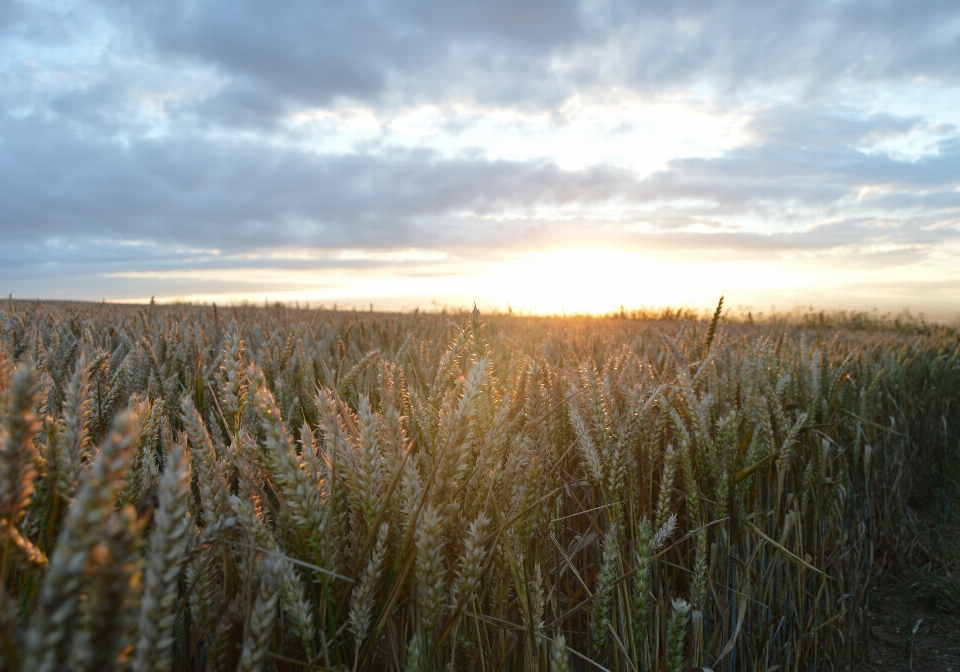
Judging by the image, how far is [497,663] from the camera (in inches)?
47.8

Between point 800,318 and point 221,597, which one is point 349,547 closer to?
point 221,597

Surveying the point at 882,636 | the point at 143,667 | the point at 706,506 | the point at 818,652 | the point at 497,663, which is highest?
the point at 143,667

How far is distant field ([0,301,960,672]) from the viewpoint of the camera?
1.80 ft

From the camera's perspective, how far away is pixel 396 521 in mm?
988

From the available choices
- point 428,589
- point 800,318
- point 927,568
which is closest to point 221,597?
point 428,589

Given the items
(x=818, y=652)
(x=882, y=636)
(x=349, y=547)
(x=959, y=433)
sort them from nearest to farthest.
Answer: (x=349, y=547), (x=818, y=652), (x=882, y=636), (x=959, y=433)

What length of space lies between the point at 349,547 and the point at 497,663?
0.48m

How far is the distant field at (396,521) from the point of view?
0.55m

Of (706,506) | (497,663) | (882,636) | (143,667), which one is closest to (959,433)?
(882,636)

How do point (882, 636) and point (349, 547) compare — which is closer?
point (349, 547)

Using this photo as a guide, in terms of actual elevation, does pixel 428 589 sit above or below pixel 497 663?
above

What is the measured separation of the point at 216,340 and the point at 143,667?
292 centimetres

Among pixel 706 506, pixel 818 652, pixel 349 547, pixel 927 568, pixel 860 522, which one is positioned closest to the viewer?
pixel 349 547

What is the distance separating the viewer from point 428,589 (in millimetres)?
861
